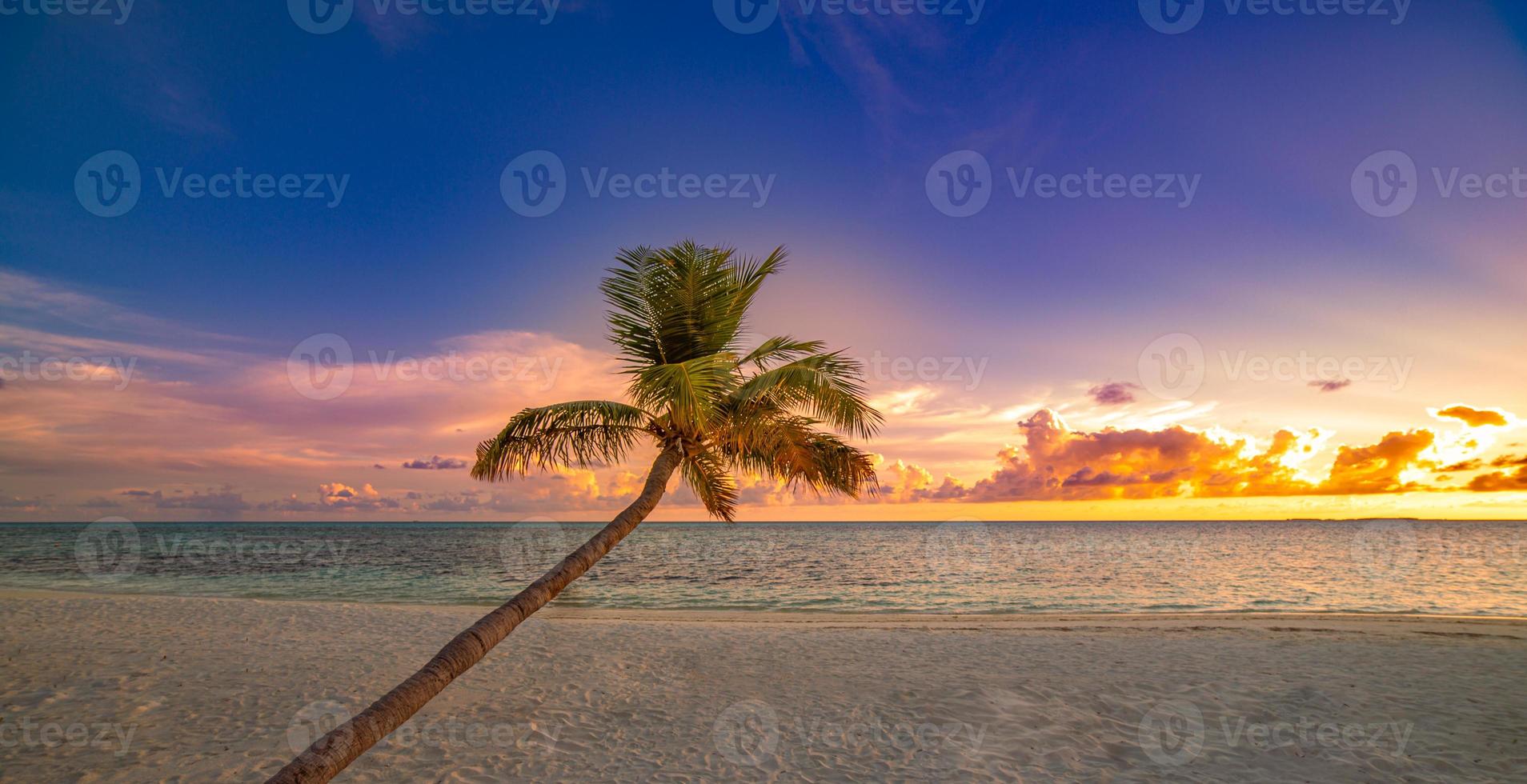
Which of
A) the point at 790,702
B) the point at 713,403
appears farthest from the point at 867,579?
the point at 713,403

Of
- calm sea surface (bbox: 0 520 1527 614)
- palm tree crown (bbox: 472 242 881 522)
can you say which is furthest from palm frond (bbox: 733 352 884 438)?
calm sea surface (bbox: 0 520 1527 614)

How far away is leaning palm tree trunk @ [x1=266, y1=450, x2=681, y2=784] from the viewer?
4.55m

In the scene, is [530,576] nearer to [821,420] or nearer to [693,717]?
[693,717]

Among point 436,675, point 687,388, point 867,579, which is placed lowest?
point 867,579

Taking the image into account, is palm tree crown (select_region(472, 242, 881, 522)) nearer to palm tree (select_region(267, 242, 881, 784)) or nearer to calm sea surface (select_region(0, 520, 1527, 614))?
palm tree (select_region(267, 242, 881, 784))

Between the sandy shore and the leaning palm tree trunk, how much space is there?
9.03 ft

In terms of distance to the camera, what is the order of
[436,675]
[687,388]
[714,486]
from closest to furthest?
[436,675] → [687,388] → [714,486]

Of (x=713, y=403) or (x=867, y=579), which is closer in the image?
(x=713, y=403)

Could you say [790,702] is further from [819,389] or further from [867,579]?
[867,579]

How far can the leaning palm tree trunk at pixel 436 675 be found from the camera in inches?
179

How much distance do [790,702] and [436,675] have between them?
659 centimetres

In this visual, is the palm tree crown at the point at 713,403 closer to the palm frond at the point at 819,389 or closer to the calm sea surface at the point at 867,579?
the palm frond at the point at 819,389

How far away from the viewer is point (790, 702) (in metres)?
10.8

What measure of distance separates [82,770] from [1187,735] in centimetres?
1341
